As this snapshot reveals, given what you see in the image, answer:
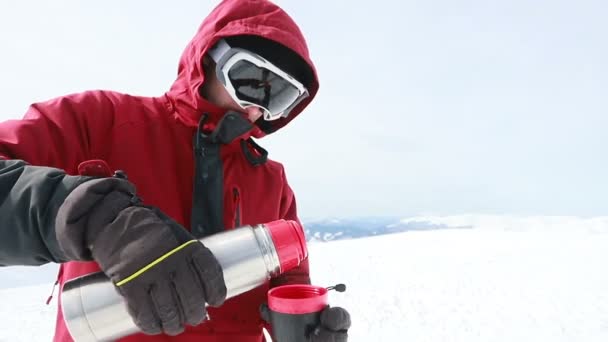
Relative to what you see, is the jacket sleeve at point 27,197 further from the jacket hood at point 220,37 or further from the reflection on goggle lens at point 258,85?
the reflection on goggle lens at point 258,85

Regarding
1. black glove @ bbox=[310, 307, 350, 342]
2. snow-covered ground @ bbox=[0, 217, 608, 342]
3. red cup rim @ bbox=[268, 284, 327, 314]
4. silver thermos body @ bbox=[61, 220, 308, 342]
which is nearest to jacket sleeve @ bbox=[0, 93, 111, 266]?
silver thermos body @ bbox=[61, 220, 308, 342]

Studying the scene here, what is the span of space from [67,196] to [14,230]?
6.2 inches

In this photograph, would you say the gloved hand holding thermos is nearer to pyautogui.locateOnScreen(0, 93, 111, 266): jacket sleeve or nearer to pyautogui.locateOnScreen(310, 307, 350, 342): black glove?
pyautogui.locateOnScreen(0, 93, 111, 266): jacket sleeve

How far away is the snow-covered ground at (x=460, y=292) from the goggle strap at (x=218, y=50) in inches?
247

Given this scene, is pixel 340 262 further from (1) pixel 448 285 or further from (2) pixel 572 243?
(2) pixel 572 243

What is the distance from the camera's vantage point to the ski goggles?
1933 millimetres

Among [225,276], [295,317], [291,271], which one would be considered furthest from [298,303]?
[291,271]

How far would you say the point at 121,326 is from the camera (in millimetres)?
1302

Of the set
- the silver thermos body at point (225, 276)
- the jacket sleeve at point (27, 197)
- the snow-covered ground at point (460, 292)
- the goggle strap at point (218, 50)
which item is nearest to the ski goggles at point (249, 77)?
the goggle strap at point (218, 50)

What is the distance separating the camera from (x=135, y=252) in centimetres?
104

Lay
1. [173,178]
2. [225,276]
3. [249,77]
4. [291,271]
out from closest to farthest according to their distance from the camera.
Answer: [225,276] < [173,178] < [249,77] < [291,271]

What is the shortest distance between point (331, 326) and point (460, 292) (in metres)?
9.04

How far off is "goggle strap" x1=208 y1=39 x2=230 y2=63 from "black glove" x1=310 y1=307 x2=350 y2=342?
1.24 metres

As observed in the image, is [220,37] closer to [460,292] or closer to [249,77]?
[249,77]
